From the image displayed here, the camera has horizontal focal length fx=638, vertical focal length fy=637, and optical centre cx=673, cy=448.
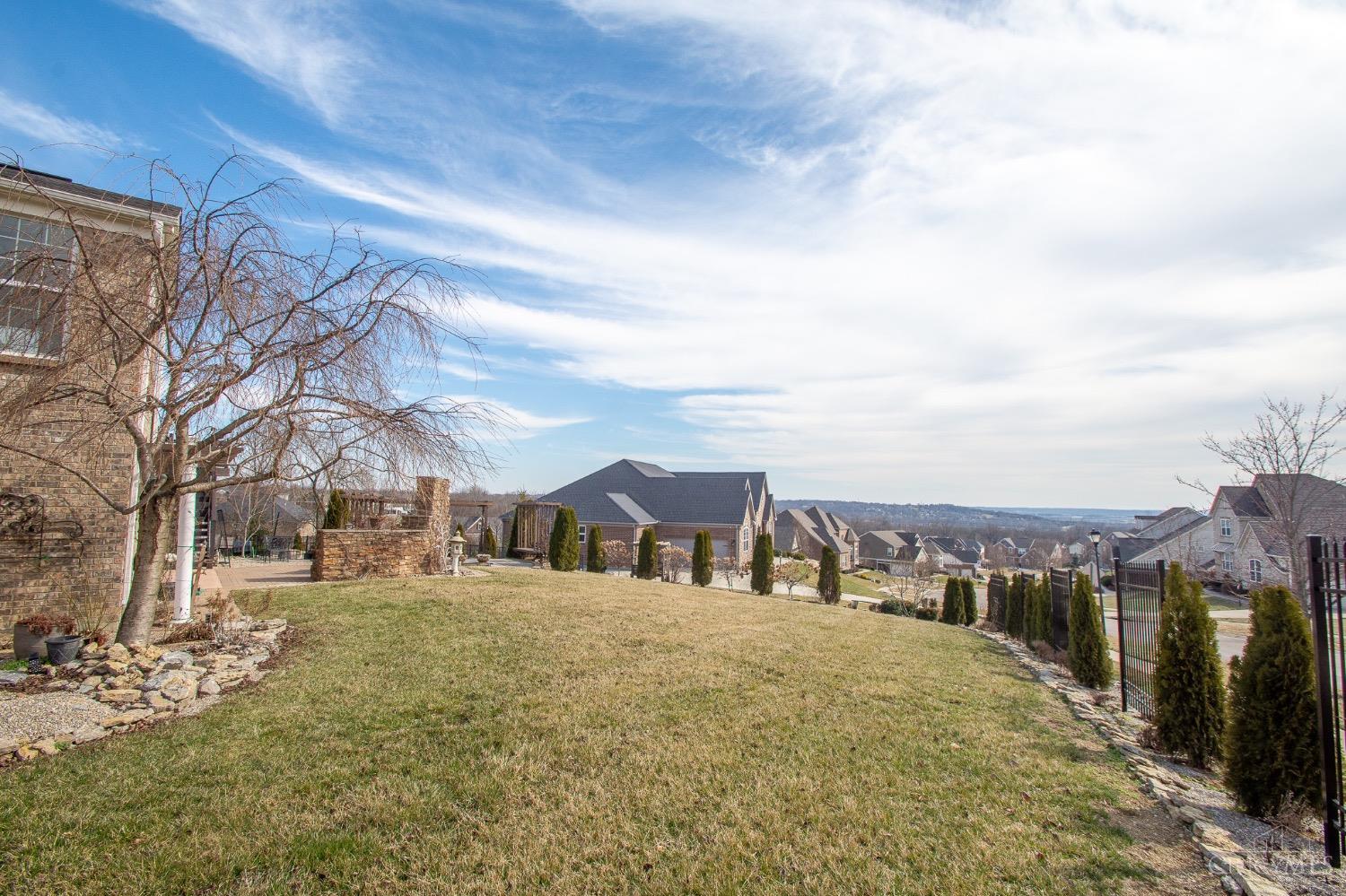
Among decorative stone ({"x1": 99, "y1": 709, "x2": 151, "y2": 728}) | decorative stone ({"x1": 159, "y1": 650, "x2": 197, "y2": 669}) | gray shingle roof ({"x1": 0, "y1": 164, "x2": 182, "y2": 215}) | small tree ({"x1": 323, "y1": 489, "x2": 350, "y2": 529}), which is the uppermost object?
gray shingle roof ({"x1": 0, "y1": 164, "x2": 182, "y2": 215})

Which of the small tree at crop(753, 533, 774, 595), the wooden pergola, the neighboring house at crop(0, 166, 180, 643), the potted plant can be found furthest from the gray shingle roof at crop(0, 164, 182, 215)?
the small tree at crop(753, 533, 774, 595)

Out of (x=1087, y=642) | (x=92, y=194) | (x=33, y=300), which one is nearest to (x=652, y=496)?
(x=1087, y=642)

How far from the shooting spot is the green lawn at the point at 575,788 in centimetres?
333

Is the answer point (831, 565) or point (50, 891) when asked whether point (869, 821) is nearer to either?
point (50, 891)

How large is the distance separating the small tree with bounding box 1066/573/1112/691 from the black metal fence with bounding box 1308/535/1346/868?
18.1ft

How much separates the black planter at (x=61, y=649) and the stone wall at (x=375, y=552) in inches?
260

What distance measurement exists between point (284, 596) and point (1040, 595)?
14.3 metres

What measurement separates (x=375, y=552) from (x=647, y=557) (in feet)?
34.8

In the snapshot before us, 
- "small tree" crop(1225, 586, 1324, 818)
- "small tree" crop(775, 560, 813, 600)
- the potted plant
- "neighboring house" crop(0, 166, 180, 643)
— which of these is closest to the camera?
"small tree" crop(1225, 586, 1324, 818)

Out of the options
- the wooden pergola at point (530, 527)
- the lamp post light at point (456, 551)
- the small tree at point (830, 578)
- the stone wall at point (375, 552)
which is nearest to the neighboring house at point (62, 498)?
the stone wall at point (375, 552)

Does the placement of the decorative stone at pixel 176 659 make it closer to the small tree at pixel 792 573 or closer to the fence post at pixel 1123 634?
the fence post at pixel 1123 634

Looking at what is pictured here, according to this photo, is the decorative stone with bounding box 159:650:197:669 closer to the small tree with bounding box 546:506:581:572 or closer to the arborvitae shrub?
the small tree with bounding box 546:506:581:572

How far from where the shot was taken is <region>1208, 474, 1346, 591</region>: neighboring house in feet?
45.8

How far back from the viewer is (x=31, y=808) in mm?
3777
